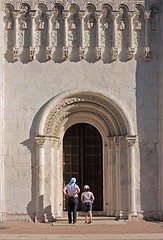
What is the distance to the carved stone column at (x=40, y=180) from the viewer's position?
68.4ft

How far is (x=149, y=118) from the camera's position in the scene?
21.6m

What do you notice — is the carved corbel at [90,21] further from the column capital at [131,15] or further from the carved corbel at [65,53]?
the column capital at [131,15]

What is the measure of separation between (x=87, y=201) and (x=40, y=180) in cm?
182

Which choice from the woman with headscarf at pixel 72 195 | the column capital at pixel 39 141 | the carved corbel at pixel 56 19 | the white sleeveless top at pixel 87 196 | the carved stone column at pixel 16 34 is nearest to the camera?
the woman with headscarf at pixel 72 195

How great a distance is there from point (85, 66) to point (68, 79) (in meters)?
0.77

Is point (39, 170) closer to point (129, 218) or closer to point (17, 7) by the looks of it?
point (129, 218)

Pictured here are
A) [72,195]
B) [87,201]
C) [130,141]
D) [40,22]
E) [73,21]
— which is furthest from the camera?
[73,21]

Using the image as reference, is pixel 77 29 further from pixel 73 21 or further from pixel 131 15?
pixel 131 15

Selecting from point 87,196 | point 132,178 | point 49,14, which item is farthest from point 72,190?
point 49,14

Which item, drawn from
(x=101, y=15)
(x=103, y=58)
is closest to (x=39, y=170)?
(x=103, y=58)

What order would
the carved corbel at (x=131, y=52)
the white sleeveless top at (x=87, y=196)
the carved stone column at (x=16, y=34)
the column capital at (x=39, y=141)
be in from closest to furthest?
the white sleeveless top at (x=87, y=196), the column capital at (x=39, y=141), the carved stone column at (x=16, y=34), the carved corbel at (x=131, y=52)

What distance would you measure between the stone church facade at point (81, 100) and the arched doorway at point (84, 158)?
4cm

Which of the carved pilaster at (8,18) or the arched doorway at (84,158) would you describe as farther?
the arched doorway at (84,158)

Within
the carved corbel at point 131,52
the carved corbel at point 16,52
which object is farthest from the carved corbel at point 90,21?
the carved corbel at point 16,52
